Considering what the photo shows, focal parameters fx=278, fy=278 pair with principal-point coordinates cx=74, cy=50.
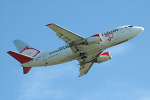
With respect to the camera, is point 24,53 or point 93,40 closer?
point 93,40

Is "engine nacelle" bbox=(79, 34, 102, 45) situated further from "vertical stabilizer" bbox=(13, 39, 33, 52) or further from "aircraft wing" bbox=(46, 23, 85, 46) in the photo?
"vertical stabilizer" bbox=(13, 39, 33, 52)

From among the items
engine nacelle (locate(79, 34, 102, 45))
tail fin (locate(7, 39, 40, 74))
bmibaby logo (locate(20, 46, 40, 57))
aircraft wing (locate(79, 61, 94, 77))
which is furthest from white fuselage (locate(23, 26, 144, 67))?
aircraft wing (locate(79, 61, 94, 77))

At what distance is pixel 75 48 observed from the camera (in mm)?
56312

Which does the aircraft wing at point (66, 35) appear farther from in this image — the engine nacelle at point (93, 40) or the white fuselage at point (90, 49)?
the white fuselage at point (90, 49)

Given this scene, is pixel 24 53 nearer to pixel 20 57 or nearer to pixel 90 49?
pixel 20 57

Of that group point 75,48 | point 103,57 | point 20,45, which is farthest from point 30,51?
point 103,57

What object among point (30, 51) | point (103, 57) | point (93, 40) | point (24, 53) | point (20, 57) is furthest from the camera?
point (103, 57)

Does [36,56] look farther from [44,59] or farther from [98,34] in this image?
[98,34]

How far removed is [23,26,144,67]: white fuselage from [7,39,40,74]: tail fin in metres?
1.18

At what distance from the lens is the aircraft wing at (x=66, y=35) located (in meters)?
51.9

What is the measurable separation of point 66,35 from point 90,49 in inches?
246

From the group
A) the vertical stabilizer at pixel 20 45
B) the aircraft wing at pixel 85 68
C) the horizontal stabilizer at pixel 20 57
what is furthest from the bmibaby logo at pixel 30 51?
the aircraft wing at pixel 85 68

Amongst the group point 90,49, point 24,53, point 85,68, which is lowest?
point 85,68

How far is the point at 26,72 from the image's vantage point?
59.8 meters
